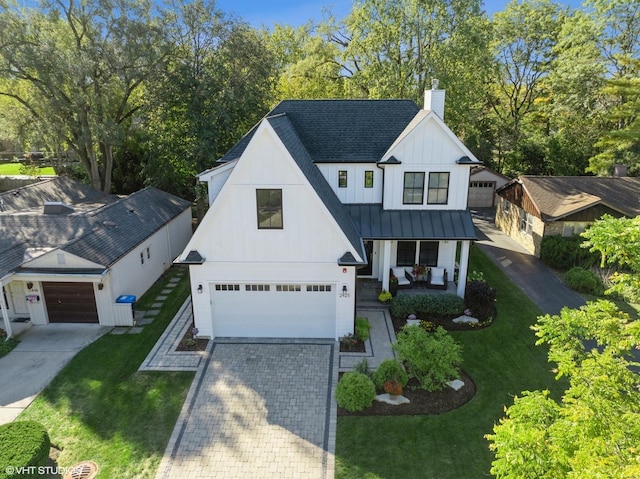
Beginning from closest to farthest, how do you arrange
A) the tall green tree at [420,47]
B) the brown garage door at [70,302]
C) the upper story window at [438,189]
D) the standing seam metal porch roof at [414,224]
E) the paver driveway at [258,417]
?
1. the paver driveway at [258,417]
2. the brown garage door at [70,302]
3. the standing seam metal porch roof at [414,224]
4. the upper story window at [438,189]
5. the tall green tree at [420,47]

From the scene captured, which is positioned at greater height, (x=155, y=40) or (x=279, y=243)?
(x=155, y=40)

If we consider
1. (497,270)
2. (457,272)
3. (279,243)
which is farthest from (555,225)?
(279,243)

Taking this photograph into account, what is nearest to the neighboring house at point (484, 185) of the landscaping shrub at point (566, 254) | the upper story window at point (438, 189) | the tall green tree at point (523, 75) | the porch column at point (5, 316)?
the tall green tree at point (523, 75)

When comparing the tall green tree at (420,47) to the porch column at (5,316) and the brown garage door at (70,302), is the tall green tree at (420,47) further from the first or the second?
the porch column at (5,316)

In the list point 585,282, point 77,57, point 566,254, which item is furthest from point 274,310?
point 77,57

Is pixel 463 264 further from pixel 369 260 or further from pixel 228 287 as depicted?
pixel 228 287

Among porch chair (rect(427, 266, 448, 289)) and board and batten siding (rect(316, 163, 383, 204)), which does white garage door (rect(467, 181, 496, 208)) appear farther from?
board and batten siding (rect(316, 163, 383, 204))

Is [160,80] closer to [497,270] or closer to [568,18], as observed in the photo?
[497,270]
